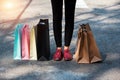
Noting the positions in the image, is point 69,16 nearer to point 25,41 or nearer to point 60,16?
point 60,16

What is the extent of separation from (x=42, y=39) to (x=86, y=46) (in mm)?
701

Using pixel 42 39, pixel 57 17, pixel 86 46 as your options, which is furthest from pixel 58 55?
pixel 57 17

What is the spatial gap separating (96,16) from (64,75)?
142 inches

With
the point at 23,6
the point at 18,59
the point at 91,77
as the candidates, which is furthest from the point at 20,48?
the point at 23,6

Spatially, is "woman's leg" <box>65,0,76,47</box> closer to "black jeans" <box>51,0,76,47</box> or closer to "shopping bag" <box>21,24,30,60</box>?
"black jeans" <box>51,0,76,47</box>

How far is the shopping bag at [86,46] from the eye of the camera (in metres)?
4.87

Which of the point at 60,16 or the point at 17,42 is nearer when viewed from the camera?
the point at 60,16

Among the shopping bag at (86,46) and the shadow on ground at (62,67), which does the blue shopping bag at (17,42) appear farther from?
the shopping bag at (86,46)

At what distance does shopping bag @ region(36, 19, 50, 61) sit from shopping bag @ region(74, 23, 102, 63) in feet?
1.69

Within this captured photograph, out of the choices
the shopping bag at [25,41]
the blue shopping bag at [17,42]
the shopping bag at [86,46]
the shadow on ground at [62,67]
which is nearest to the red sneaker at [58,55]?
the shadow on ground at [62,67]

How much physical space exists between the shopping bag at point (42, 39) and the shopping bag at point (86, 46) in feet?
1.69

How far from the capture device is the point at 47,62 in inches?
200

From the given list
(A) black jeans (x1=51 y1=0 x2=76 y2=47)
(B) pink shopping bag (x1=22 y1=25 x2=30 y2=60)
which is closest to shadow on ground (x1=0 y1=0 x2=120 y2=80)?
(B) pink shopping bag (x1=22 y1=25 x2=30 y2=60)

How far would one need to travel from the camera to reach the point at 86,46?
16.0 feet
